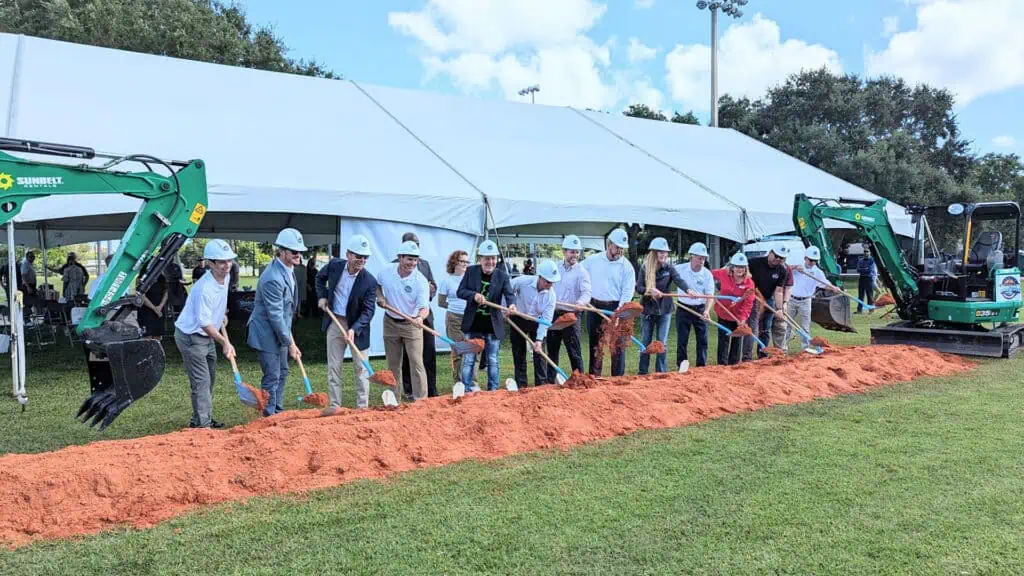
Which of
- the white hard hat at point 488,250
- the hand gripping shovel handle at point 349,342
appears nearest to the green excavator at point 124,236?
the hand gripping shovel handle at point 349,342

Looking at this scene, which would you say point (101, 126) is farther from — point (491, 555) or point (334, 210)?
point (491, 555)

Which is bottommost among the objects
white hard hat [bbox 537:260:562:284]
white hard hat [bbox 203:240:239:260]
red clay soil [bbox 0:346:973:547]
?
red clay soil [bbox 0:346:973:547]

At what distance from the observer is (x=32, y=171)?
527 cm

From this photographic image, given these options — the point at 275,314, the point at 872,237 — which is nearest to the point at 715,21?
the point at 872,237

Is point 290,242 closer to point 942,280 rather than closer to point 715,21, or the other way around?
point 942,280

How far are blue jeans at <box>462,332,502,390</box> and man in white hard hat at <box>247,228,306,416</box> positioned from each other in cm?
176

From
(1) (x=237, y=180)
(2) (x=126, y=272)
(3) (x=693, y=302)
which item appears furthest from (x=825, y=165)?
(2) (x=126, y=272)

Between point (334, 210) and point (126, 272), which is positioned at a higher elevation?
point (334, 210)

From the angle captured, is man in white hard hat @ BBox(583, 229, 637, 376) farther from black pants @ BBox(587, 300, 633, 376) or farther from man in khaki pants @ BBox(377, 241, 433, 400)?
man in khaki pants @ BBox(377, 241, 433, 400)

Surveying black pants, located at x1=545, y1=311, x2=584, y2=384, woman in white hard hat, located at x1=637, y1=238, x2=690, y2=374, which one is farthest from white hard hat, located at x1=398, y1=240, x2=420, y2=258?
woman in white hard hat, located at x1=637, y1=238, x2=690, y2=374

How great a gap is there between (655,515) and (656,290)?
4.24 meters

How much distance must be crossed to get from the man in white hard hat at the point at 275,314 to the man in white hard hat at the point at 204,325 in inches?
10.3

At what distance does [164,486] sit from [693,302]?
5979mm

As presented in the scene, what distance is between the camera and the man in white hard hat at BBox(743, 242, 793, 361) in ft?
30.0
